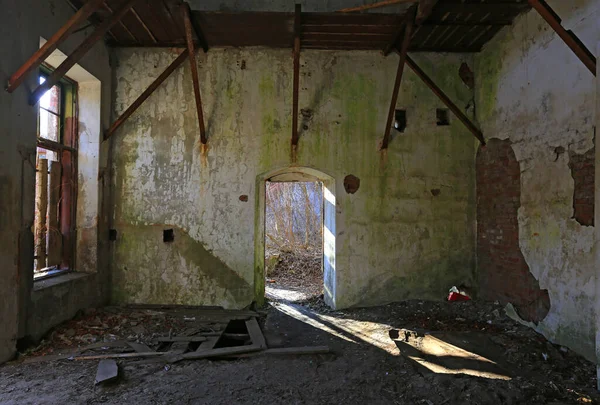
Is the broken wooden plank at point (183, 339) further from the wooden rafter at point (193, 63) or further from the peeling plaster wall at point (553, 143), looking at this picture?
the peeling plaster wall at point (553, 143)

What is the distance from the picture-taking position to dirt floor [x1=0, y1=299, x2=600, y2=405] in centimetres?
298

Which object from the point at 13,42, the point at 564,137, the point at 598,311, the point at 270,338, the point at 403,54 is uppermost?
the point at 403,54

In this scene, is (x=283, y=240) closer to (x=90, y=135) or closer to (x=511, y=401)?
(x=90, y=135)

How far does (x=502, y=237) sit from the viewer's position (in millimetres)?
5141

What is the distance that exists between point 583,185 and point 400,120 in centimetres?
261

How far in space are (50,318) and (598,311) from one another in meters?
5.25

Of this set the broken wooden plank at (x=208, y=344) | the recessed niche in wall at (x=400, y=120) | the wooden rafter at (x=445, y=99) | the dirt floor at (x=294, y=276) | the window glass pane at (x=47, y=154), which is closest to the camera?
the broken wooden plank at (x=208, y=344)

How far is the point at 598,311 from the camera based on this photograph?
3.05 metres

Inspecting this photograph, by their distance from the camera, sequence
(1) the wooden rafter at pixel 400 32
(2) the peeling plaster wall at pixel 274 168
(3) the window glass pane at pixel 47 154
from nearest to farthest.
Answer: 1. (1) the wooden rafter at pixel 400 32
2. (3) the window glass pane at pixel 47 154
3. (2) the peeling plaster wall at pixel 274 168

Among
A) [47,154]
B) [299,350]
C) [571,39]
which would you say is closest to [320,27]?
[571,39]

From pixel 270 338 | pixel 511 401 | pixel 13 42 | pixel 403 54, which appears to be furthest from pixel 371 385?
pixel 13 42

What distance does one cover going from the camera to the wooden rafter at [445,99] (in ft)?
17.7

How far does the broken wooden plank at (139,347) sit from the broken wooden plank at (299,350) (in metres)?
1.20

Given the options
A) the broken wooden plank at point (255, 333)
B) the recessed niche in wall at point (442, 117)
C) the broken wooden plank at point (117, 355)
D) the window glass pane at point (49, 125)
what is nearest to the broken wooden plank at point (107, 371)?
the broken wooden plank at point (117, 355)
